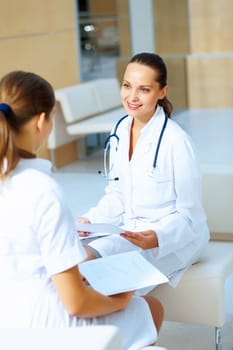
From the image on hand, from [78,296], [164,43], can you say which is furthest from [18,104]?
[164,43]

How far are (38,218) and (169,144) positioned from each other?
1195 mm

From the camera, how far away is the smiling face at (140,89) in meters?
3.31

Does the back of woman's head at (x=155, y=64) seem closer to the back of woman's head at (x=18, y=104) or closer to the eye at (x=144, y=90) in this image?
the eye at (x=144, y=90)

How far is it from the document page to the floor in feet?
3.75

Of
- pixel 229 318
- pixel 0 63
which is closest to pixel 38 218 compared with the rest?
pixel 229 318

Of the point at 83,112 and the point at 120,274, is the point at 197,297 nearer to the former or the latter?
the point at 120,274

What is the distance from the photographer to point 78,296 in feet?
7.29

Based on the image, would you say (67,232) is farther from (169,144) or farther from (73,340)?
(169,144)

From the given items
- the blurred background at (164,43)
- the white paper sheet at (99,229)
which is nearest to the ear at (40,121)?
the white paper sheet at (99,229)

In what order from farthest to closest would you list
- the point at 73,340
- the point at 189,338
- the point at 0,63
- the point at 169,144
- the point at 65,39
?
the point at 65,39
the point at 0,63
the point at 189,338
the point at 169,144
the point at 73,340

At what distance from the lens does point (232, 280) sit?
4.57 meters

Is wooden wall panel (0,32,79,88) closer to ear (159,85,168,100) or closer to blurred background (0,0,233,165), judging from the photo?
blurred background (0,0,233,165)

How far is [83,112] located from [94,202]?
192 centimetres

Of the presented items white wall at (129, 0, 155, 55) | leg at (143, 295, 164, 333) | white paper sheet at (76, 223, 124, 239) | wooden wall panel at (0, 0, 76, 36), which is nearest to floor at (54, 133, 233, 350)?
leg at (143, 295, 164, 333)
